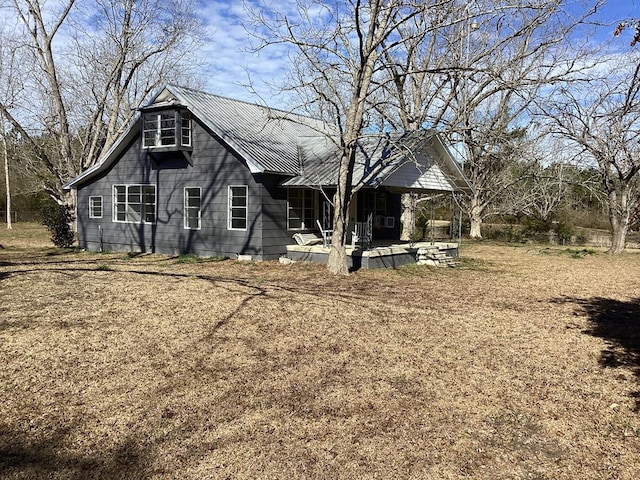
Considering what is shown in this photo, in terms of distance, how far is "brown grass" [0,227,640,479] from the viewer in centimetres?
409

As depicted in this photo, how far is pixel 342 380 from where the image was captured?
5.76 m

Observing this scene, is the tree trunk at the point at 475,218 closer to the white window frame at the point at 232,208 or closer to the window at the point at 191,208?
the white window frame at the point at 232,208

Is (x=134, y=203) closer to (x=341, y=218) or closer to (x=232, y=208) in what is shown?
(x=232, y=208)

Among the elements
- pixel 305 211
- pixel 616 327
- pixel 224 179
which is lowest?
pixel 616 327

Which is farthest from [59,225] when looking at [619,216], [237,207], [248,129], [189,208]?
[619,216]

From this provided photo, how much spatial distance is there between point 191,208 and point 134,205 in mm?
3235

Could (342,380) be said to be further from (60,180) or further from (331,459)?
(60,180)

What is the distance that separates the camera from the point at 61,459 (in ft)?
13.1

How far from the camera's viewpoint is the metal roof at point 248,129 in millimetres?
15159

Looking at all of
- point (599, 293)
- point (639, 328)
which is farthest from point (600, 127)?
point (639, 328)

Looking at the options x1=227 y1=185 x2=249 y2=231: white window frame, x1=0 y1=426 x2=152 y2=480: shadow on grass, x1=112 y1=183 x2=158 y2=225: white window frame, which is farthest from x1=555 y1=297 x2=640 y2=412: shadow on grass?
x1=112 y1=183 x2=158 y2=225: white window frame

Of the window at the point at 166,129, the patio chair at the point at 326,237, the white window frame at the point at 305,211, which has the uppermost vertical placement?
the window at the point at 166,129

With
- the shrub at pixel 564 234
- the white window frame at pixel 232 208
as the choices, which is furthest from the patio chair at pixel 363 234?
the shrub at pixel 564 234

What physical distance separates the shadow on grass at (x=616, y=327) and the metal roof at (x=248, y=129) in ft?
27.1
